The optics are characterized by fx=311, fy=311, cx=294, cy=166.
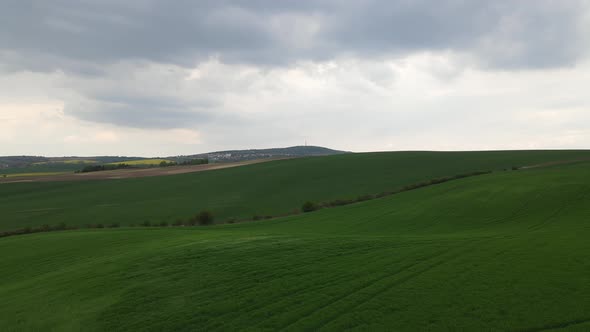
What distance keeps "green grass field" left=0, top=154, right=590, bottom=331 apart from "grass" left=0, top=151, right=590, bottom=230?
1841 cm

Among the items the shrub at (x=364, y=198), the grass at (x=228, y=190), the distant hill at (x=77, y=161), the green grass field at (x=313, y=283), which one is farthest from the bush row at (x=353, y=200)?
the distant hill at (x=77, y=161)

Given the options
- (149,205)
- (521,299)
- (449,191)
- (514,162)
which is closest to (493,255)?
(521,299)

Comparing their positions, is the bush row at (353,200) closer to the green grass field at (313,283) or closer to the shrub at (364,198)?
the shrub at (364,198)

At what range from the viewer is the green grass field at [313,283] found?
24.7ft

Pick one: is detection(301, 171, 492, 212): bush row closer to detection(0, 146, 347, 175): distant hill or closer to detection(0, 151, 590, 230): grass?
detection(0, 151, 590, 230): grass

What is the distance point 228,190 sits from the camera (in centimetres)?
4697

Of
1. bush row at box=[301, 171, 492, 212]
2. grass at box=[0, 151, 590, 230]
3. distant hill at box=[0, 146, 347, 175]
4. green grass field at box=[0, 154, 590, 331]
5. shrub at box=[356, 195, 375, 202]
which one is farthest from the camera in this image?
distant hill at box=[0, 146, 347, 175]

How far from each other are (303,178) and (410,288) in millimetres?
41570

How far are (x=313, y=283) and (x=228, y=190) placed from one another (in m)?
38.9

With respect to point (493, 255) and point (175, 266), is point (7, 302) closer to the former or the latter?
point (175, 266)

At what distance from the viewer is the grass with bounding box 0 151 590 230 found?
115ft

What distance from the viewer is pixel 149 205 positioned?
3991cm

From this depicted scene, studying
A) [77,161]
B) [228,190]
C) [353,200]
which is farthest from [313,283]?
[77,161]

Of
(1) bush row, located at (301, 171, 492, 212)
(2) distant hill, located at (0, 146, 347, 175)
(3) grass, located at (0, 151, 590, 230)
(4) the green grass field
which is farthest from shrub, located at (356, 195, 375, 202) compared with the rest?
(2) distant hill, located at (0, 146, 347, 175)
